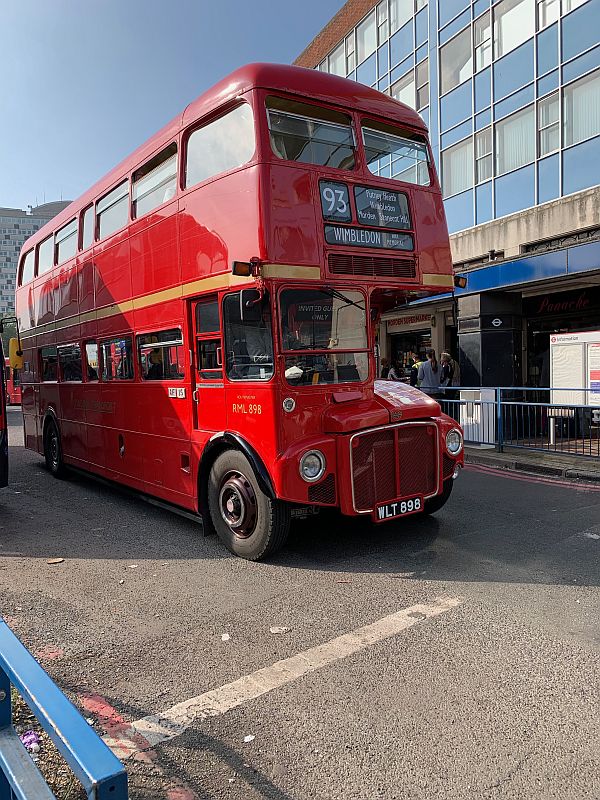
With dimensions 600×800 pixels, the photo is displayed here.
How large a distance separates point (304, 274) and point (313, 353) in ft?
2.27

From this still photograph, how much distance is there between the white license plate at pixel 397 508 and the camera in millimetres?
5512

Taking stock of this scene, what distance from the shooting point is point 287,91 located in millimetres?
5395

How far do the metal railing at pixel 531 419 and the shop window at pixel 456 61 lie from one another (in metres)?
10.7

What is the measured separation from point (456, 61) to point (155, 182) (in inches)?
589

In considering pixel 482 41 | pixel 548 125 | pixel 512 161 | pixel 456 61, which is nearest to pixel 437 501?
pixel 548 125

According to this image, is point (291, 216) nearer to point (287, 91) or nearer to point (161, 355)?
point (287, 91)

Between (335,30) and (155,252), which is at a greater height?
(335,30)

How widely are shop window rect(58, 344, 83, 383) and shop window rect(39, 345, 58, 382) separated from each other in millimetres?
327

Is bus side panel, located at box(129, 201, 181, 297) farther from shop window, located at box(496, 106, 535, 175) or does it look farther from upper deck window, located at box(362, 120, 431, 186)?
shop window, located at box(496, 106, 535, 175)

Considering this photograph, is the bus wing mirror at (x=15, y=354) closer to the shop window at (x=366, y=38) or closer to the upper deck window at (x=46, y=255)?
the upper deck window at (x=46, y=255)

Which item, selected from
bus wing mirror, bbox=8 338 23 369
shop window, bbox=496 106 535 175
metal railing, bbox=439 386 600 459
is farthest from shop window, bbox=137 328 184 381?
shop window, bbox=496 106 535 175

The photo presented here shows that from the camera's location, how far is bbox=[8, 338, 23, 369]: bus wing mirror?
37.0 ft

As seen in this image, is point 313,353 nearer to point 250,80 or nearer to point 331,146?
point 331,146

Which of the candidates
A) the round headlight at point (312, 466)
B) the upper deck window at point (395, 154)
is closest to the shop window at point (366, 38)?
the upper deck window at point (395, 154)
